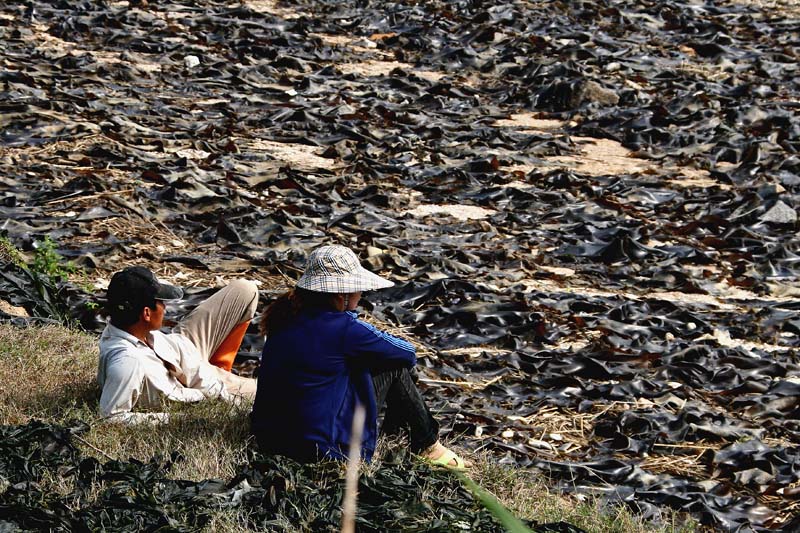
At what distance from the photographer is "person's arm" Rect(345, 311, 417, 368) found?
4.38 meters

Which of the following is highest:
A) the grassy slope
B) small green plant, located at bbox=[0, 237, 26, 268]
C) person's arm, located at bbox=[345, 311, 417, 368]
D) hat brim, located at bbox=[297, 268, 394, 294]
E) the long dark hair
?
hat brim, located at bbox=[297, 268, 394, 294]

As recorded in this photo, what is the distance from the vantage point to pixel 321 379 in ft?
14.4

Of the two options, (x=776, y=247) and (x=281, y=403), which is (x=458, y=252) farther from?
(x=281, y=403)

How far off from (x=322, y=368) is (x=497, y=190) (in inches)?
217

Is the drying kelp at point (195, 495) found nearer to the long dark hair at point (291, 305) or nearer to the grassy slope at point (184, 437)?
the grassy slope at point (184, 437)

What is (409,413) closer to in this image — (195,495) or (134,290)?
(195,495)

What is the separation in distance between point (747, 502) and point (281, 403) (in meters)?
2.06

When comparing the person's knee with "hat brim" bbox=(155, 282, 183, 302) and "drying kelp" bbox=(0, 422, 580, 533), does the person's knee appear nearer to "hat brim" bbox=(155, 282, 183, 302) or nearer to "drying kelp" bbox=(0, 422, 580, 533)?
"hat brim" bbox=(155, 282, 183, 302)

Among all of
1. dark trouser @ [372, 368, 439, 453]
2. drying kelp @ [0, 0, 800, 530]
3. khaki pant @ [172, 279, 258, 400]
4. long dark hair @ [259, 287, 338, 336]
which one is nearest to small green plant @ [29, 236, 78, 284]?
drying kelp @ [0, 0, 800, 530]

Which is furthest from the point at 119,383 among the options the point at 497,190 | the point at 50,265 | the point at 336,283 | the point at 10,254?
the point at 497,190

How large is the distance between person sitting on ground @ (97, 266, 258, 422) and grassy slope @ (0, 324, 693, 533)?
103 millimetres

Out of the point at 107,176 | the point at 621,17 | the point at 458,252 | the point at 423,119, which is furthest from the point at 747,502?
the point at 621,17

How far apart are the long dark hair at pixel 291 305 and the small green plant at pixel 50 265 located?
255 centimetres

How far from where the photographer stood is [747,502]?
486cm
